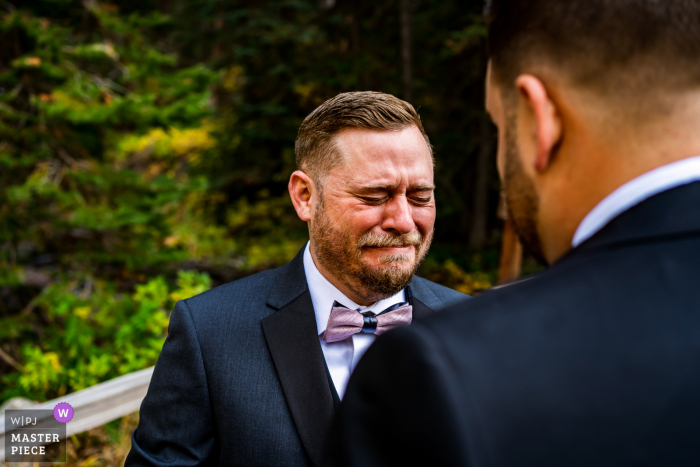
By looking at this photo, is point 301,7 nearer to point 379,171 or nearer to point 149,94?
point 149,94

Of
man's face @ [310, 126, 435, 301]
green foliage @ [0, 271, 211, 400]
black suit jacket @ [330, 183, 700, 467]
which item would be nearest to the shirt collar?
man's face @ [310, 126, 435, 301]

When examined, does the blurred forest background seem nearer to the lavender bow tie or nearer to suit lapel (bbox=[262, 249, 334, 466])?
suit lapel (bbox=[262, 249, 334, 466])

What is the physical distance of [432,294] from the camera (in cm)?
220

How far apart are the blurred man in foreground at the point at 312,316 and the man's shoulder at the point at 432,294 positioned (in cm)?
9

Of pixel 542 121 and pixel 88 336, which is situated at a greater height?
pixel 542 121

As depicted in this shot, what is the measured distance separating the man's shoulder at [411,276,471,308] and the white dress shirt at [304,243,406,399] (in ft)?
0.29

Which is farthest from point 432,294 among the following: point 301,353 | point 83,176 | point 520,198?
point 83,176

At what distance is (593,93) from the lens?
0.77 m

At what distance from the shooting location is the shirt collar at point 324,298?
1.92m

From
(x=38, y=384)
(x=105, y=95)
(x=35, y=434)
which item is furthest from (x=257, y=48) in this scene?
(x=35, y=434)

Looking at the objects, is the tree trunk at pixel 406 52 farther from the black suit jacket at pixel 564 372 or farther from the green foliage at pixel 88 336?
the black suit jacket at pixel 564 372

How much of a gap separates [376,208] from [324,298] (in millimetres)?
461

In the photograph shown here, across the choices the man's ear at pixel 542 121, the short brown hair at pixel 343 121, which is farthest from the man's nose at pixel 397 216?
the man's ear at pixel 542 121

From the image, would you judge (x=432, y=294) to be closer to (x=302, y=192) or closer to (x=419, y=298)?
(x=419, y=298)
